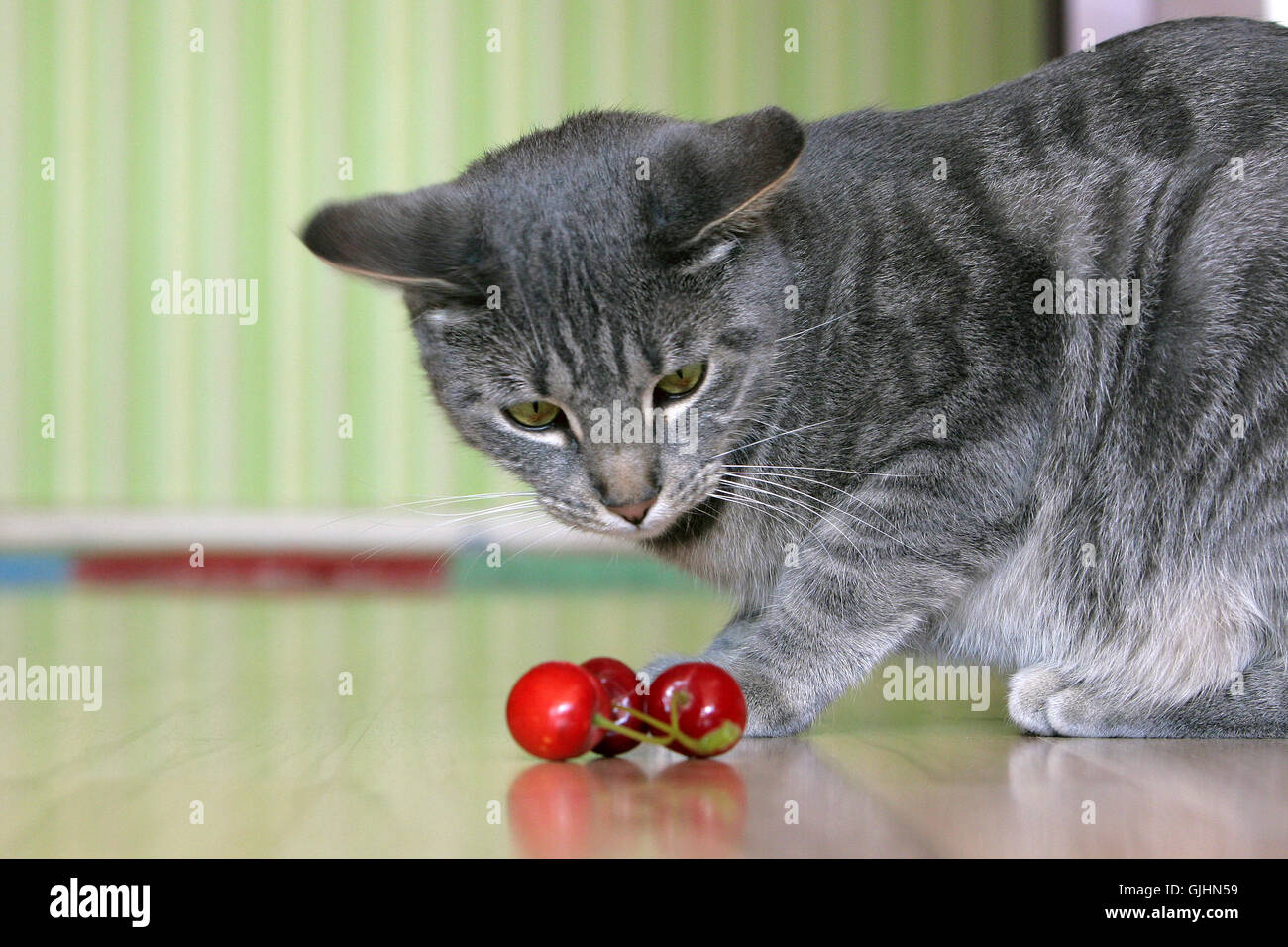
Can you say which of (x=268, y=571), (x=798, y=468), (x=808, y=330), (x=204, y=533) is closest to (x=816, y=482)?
(x=798, y=468)

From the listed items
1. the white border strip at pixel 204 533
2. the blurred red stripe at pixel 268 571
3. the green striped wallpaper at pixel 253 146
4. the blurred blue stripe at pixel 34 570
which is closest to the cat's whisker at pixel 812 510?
the blurred red stripe at pixel 268 571

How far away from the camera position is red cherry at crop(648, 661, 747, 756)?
1341 mm

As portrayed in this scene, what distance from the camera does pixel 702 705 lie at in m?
1.35

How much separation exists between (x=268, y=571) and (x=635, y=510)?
3.91 m

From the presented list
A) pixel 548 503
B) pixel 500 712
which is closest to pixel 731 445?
pixel 548 503

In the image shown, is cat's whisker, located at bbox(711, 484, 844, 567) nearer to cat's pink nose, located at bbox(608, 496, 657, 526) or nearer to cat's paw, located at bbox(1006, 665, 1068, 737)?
cat's pink nose, located at bbox(608, 496, 657, 526)

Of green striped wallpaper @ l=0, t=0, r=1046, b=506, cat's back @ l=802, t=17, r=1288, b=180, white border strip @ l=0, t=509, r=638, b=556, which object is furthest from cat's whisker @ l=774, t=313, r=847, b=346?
green striped wallpaper @ l=0, t=0, r=1046, b=506

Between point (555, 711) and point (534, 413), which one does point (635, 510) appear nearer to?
point (534, 413)

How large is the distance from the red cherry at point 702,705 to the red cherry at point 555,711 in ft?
0.26

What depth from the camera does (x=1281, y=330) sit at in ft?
4.75

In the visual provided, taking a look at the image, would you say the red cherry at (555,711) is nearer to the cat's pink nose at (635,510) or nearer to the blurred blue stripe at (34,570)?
the cat's pink nose at (635,510)

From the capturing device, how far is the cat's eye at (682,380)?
1.56m

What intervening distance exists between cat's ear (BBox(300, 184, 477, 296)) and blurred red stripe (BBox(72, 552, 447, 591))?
345 centimetres

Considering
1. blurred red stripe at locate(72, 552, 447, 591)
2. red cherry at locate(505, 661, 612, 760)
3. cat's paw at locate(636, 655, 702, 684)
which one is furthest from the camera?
blurred red stripe at locate(72, 552, 447, 591)
